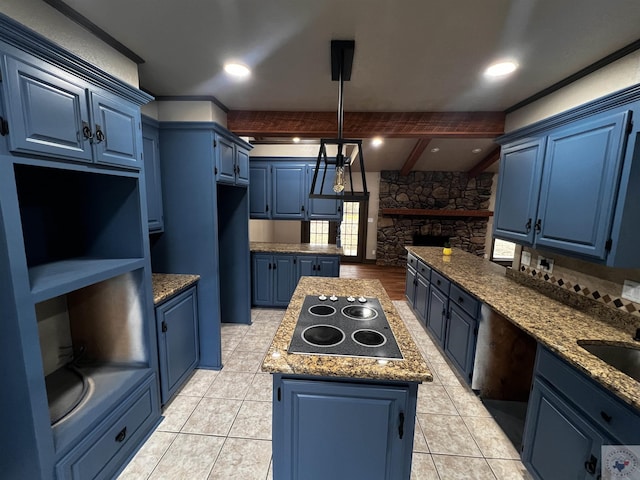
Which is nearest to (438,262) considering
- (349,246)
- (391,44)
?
(391,44)

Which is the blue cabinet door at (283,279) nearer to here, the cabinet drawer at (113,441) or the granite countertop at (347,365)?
the cabinet drawer at (113,441)

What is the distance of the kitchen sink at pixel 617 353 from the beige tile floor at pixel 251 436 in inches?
33.9

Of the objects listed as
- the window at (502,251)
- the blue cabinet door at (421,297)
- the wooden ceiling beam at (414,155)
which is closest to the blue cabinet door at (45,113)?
the blue cabinet door at (421,297)

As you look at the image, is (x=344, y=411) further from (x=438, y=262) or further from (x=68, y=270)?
(x=438, y=262)

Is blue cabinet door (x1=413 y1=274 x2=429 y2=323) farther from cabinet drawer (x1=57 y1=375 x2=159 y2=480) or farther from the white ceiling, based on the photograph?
cabinet drawer (x1=57 y1=375 x2=159 y2=480)

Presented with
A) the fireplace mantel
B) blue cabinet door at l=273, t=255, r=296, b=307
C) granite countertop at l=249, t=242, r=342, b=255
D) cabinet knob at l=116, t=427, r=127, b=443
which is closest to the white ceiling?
granite countertop at l=249, t=242, r=342, b=255

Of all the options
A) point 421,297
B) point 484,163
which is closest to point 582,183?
point 421,297

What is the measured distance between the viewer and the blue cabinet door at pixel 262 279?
3.91 m

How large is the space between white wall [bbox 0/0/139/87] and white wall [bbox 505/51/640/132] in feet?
9.93

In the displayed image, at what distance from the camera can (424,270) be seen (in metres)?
3.46

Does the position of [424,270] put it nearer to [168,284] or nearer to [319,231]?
[168,284]

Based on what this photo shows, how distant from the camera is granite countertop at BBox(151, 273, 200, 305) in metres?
1.95

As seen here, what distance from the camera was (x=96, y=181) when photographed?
1.68m

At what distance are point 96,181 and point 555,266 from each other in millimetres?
3410
